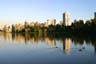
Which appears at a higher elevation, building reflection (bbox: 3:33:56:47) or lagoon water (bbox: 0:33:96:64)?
building reflection (bbox: 3:33:56:47)

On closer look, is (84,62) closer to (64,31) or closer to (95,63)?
(95,63)

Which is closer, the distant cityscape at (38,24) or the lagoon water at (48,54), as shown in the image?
the lagoon water at (48,54)

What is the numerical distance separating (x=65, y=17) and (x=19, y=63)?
89.0 meters

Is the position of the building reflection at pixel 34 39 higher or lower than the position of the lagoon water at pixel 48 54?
higher

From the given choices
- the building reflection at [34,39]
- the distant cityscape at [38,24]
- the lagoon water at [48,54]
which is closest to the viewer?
the lagoon water at [48,54]

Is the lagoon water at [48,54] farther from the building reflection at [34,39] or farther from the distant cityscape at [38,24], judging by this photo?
the distant cityscape at [38,24]

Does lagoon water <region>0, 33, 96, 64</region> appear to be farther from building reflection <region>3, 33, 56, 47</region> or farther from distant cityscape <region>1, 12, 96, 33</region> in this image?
distant cityscape <region>1, 12, 96, 33</region>

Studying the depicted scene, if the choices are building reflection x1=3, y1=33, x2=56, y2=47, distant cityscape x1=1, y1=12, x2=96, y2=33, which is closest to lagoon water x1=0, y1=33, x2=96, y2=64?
building reflection x1=3, y1=33, x2=56, y2=47

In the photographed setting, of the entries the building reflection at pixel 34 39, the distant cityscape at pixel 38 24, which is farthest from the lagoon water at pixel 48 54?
the distant cityscape at pixel 38 24

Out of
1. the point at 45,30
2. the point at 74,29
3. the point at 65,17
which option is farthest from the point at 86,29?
the point at 65,17

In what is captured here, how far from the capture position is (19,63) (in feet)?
47.3

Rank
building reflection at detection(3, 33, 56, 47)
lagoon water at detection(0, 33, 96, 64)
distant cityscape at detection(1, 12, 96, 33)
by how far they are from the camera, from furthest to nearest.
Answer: distant cityscape at detection(1, 12, 96, 33) < building reflection at detection(3, 33, 56, 47) < lagoon water at detection(0, 33, 96, 64)

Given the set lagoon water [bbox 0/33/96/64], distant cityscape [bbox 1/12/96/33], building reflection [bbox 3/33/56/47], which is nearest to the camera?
lagoon water [bbox 0/33/96/64]

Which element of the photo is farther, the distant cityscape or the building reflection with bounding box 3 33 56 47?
the distant cityscape
